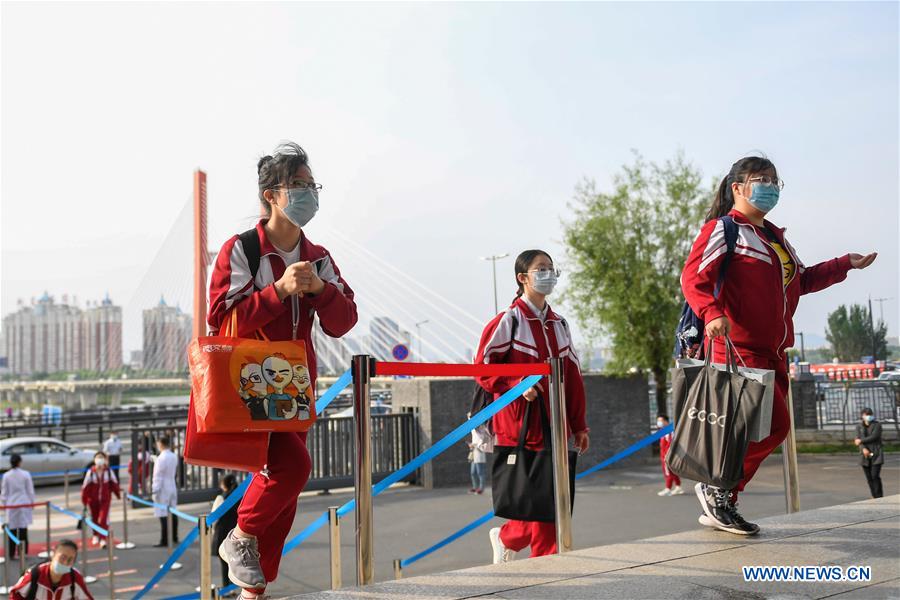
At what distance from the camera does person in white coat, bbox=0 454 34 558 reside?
11.2m

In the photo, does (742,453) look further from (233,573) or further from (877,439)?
(877,439)

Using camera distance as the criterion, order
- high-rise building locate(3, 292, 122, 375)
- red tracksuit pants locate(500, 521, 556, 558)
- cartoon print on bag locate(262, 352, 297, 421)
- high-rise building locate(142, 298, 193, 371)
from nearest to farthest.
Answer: cartoon print on bag locate(262, 352, 297, 421) → red tracksuit pants locate(500, 521, 556, 558) → high-rise building locate(142, 298, 193, 371) → high-rise building locate(3, 292, 122, 375)

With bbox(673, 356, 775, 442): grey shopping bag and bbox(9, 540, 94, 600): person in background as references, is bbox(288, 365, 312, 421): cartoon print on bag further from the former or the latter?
bbox(9, 540, 94, 600): person in background

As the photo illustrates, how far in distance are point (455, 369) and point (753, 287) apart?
149 centimetres

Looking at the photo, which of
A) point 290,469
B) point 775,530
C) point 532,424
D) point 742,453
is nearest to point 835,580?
point 742,453

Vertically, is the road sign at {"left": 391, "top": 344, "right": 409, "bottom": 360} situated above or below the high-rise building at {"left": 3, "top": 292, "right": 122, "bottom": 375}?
below

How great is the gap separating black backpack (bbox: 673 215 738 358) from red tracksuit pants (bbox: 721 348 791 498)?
0.24 m

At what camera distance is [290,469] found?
2896 mm

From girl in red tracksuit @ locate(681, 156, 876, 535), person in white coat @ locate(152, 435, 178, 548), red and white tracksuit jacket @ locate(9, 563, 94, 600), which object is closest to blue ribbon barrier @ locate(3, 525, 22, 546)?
person in white coat @ locate(152, 435, 178, 548)

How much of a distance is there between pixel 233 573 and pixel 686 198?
1967cm

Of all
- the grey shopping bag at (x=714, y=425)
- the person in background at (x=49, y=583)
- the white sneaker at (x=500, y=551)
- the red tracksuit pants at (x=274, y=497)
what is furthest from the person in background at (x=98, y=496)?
Answer: the grey shopping bag at (x=714, y=425)

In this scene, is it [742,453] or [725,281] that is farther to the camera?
[725,281]

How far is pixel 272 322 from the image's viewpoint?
2.97 m

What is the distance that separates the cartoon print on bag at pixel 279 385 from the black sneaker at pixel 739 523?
8.07 feet
